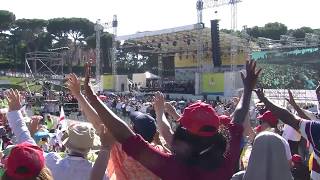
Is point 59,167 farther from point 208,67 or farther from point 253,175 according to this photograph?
point 208,67

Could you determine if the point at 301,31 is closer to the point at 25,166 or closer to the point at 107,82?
the point at 107,82

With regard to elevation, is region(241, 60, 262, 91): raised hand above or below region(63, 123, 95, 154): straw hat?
above

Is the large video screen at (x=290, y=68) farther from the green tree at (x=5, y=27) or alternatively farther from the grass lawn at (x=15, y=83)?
the green tree at (x=5, y=27)

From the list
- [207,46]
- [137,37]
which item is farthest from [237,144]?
[137,37]

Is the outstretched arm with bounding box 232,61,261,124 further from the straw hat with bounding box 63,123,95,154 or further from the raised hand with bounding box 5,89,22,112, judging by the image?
the raised hand with bounding box 5,89,22,112

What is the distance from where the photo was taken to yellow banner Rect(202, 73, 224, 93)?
34.9 metres

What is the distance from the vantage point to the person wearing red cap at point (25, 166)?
231cm

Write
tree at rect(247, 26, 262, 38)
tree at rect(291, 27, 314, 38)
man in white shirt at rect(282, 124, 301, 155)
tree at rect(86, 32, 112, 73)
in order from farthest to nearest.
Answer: tree at rect(247, 26, 262, 38) → tree at rect(291, 27, 314, 38) → tree at rect(86, 32, 112, 73) → man in white shirt at rect(282, 124, 301, 155)

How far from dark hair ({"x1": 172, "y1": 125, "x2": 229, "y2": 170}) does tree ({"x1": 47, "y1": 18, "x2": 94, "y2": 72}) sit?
77.2m

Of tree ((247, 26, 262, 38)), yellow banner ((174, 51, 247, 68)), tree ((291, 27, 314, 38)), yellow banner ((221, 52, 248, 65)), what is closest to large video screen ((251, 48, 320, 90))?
yellow banner ((221, 52, 248, 65))

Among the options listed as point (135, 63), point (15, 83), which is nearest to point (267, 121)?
point (15, 83)

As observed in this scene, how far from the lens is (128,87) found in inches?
1827

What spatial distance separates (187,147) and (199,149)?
6cm

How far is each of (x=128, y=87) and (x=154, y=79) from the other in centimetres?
351
